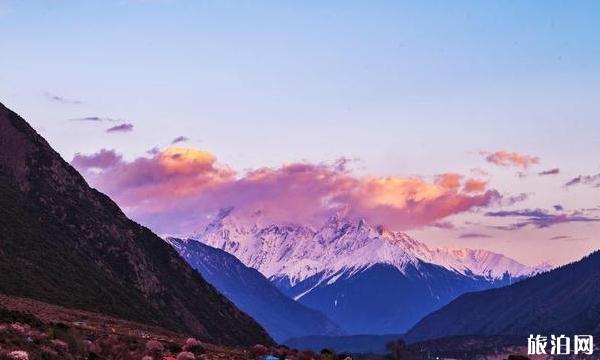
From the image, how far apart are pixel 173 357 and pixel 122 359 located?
8683 millimetres

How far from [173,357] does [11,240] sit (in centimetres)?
9984

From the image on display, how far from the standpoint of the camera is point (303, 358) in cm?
10594

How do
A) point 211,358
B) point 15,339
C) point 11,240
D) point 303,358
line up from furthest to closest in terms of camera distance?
point 11,240, point 303,358, point 211,358, point 15,339

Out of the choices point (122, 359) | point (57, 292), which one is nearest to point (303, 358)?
point (122, 359)

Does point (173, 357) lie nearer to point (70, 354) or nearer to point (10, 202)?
point (70, 354)

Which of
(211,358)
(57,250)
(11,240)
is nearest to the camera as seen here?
(211,358)

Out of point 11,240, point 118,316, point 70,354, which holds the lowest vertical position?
point 70,354

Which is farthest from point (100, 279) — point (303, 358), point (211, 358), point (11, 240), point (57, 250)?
point (211, 358)

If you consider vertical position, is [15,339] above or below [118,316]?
below

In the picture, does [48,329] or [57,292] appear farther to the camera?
[57,292]

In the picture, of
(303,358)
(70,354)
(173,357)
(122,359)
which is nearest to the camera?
(70,354)

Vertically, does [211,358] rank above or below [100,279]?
below

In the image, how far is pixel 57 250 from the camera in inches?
7121

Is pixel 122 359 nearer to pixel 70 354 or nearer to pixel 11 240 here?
pixel 70 354
